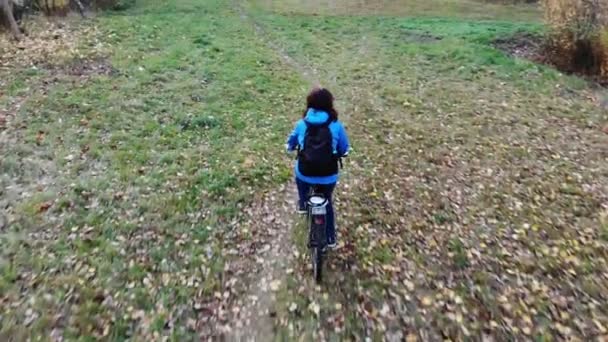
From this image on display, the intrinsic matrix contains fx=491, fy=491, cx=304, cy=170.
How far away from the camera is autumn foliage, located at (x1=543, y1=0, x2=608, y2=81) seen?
1656cm

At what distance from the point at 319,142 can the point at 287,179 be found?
10.7ft

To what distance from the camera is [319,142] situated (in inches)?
229

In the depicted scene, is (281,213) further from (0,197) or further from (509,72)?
(509,72)

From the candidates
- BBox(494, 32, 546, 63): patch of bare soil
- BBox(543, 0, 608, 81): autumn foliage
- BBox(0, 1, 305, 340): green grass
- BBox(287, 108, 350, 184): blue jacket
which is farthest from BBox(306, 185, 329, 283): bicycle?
BBox(494, 32, 546, 63): patch of bare soil

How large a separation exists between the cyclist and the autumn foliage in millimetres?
14564

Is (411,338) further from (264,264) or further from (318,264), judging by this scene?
(264,264)

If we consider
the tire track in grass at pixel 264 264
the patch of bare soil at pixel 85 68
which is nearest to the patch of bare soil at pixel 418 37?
the patch of bare soil at pixel 85 68

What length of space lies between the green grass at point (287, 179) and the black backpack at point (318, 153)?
1.43 m

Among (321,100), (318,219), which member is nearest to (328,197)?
(318,219)

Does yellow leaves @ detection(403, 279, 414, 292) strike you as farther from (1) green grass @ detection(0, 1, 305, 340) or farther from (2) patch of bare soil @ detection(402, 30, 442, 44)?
(2) patch of bare soil @ detection(402, 30, 442, 44)

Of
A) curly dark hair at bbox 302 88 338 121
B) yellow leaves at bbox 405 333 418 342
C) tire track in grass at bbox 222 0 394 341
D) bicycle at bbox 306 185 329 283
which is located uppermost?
curly dark hair at bbox 302 88 338 121

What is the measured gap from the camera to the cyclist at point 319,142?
226 inches

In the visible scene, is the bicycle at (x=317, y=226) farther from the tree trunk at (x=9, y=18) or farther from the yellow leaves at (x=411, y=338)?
the tree trunk at (x=9, y=18)

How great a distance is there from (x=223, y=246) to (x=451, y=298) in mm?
3145
